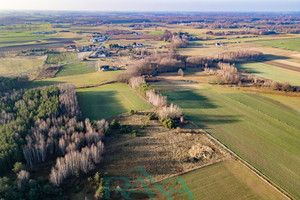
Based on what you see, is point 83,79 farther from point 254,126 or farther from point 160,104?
point 254,126

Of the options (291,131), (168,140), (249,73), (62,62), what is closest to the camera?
(168,140)

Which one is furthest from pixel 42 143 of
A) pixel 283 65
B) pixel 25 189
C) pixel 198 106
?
pixel 283 65

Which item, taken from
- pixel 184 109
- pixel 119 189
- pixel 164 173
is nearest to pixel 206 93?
pixel 184 109

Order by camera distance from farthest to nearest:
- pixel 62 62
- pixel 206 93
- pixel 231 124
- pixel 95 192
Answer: pixel 62 62, pixel 206 93, pixel 231 124, pixel 95 192

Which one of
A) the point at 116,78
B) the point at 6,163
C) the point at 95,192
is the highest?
the point at 116,78

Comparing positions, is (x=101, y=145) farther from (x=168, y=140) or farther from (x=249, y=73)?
(x=249, y=73)

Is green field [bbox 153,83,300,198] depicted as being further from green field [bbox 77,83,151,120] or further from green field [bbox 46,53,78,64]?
green field [bbox 46,53,78,64]
